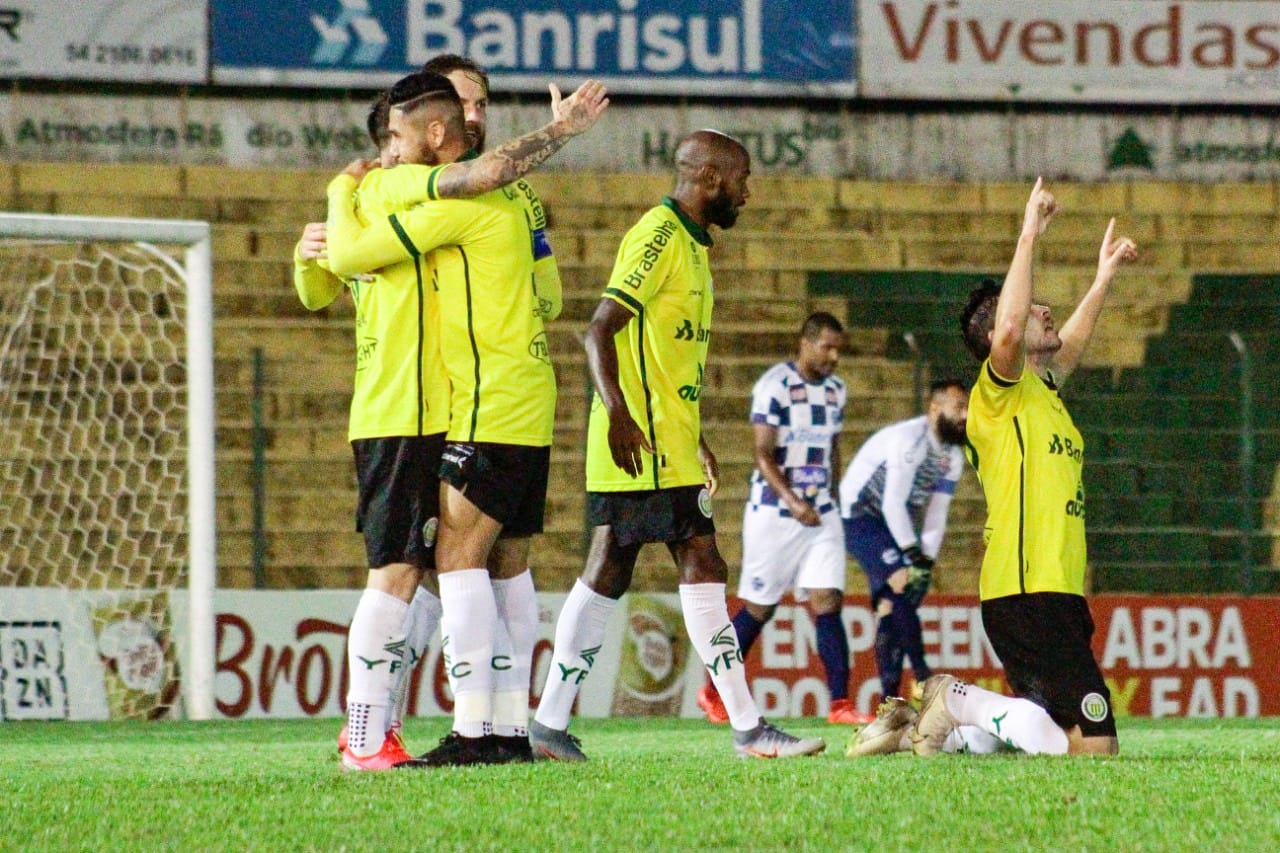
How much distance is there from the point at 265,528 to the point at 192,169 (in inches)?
114

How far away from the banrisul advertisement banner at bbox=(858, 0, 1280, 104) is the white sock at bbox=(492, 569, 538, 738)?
10.3 m

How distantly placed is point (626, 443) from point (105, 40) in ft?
32.2

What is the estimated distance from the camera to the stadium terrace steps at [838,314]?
13.3 m

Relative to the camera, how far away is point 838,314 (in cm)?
1455

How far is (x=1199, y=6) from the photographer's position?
15891 mm

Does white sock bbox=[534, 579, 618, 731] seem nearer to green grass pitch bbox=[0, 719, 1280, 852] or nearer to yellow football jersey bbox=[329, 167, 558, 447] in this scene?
green grass pitch bbox=[0, 719, 1280, 852]

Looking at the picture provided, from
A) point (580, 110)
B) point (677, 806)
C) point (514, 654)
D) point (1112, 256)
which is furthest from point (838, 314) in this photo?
point (677, 806)

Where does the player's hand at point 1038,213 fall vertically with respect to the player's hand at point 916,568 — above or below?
above

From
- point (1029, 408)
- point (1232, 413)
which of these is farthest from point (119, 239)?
point (1232, 413)

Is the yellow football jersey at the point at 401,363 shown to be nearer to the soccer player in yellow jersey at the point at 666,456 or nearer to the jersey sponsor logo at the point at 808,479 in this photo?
the soccer player in yellow jersey at the point at 666,456

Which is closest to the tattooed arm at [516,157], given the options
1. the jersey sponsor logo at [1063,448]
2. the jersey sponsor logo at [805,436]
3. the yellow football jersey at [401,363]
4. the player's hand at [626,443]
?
the yellow football jersey at [401,363]

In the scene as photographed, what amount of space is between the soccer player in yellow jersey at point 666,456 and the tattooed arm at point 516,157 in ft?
2.23

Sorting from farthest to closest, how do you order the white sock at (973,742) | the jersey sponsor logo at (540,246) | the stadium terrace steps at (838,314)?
the stadium terrace steps at (838,314) < the white sock at (973,742) < the jersey sponsor logo at (540,246)

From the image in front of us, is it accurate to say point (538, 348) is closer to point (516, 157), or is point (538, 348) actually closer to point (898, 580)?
point (516, 157)
